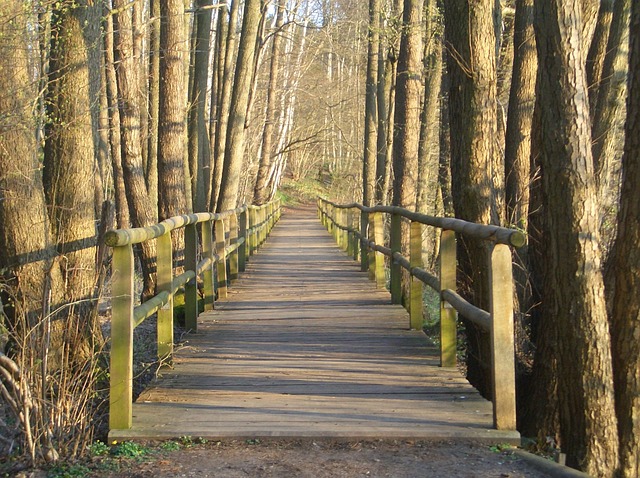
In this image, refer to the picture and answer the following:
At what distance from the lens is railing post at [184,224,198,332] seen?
812 centimetres

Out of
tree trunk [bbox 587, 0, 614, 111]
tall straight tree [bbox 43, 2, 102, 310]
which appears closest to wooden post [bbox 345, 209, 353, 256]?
tree trunk [bbox 587, 0, 614, 111]

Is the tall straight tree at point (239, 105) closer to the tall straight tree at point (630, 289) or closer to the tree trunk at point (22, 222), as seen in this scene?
the tree trunk at point (22, 222)

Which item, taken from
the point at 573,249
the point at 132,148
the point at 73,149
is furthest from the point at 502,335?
the point at 132,148

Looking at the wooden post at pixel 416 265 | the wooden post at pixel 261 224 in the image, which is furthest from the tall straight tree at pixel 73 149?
the wooden post at pixel 261 224

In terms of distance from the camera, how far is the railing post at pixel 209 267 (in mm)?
9625

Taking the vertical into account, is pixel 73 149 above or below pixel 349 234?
above

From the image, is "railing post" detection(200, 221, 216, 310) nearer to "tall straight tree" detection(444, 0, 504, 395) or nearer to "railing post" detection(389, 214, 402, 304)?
"railing post" detection(389, 214, 402, 304)

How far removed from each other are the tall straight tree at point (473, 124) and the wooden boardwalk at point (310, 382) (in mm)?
949

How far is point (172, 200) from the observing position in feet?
39.7

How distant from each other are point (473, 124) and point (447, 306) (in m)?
1.77

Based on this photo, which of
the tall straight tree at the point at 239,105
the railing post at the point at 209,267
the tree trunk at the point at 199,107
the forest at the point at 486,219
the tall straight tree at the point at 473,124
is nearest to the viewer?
the forest at the point at 486,219

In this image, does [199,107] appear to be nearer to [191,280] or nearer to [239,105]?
[239,105]

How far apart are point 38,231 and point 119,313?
6.43ft

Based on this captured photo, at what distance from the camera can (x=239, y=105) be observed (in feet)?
63.1
